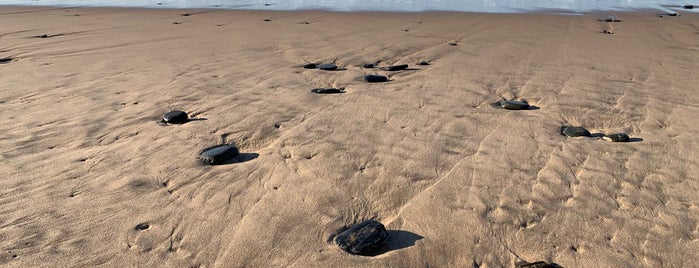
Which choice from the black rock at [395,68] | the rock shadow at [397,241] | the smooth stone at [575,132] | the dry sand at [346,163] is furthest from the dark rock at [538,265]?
the black rock at [395,68]

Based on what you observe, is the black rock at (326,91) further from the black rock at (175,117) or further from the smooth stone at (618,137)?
the smooth stone at (618,137)

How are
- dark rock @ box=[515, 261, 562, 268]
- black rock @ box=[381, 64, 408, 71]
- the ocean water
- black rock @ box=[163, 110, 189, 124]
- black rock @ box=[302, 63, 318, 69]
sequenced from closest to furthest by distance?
1. dark rock @ box=[515, 261, 562, 268]
2. black rock @ box=[163, 110, 189, 124]
3. black rock @ box=[381, 64, 408, 71]
4. black rock @ box=[302, 63, 318, 69]
5. the ocean water

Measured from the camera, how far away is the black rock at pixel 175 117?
3955mm

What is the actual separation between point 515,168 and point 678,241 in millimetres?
983

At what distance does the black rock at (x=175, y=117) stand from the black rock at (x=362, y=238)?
2123 millimetres

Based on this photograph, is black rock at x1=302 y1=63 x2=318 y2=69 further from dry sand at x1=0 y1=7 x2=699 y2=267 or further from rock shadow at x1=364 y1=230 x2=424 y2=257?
rock shadow at x1=364 y1=230 x2=424 y2=257

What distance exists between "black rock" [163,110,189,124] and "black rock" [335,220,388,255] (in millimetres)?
2123

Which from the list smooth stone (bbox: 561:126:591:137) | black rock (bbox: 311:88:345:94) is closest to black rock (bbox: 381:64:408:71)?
black rock (bbox: 311:88:345:94)

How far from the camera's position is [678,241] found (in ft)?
7.95

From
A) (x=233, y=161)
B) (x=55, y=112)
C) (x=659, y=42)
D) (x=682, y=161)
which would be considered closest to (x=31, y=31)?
(x=55, y=112)

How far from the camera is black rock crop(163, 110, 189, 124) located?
3955 millimetres

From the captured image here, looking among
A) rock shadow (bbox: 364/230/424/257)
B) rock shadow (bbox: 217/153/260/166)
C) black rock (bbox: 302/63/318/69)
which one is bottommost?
rock shadow (bbox: 364/230/424/257)

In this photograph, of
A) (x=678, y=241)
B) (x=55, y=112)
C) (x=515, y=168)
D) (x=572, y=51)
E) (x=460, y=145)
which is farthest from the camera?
(x=572, y=51)

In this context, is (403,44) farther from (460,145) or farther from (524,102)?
(460,145)
